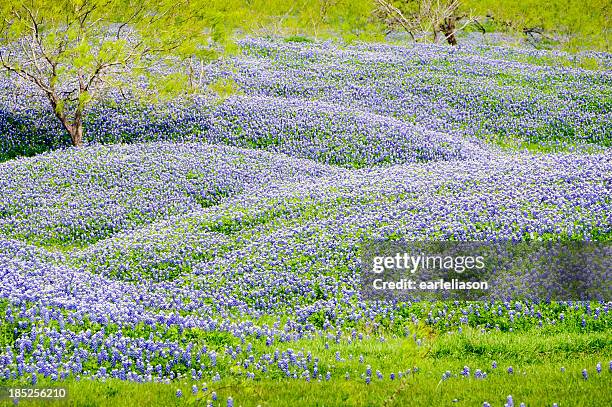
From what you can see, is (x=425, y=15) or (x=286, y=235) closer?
(x=286, y=235)

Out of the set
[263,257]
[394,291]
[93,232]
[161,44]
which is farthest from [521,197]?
[161,44]

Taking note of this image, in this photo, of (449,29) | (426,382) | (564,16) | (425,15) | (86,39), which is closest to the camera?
(426,382)

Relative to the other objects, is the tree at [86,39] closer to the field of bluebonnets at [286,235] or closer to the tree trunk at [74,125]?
the tree trunk at [74,125]

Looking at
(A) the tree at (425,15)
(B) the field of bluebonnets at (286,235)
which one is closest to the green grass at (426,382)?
(B) the field of bluebonnets at (286,235)

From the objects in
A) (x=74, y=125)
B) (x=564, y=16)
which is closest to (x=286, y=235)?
(x=74, y=125)

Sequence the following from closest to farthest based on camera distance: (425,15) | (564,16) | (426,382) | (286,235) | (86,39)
A: (426,382) → (286,235) → (86,39) → (425,15) → (564,16)

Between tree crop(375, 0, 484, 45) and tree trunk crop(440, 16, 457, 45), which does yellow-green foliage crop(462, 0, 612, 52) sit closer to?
tree trunk crop(440, 16, 457, 45)

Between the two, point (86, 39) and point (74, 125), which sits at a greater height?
point (86, 39)

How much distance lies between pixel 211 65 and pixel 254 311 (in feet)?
69.6

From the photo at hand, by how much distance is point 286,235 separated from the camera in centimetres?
1361

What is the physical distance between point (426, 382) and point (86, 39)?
19.1 metres

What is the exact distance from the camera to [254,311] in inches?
437

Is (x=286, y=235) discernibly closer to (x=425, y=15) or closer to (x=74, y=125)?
(x=74, y=125)

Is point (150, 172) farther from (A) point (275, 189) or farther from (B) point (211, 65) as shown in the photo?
(B) point (211, 65)
